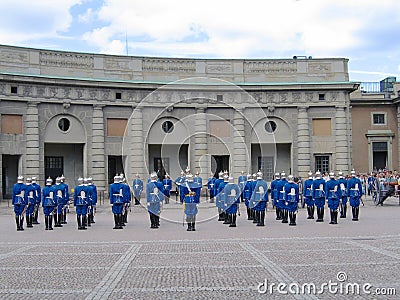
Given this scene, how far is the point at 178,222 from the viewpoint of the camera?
22.3 metres

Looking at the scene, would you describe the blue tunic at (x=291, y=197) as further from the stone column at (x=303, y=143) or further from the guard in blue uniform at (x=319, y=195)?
the stone column at (x=303, y=143)

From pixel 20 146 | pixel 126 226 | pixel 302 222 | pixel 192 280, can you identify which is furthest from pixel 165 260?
pixel 20 146

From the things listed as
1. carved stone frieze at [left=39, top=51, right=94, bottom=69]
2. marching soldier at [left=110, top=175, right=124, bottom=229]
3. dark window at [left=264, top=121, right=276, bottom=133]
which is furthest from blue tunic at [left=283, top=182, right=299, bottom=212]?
carved stone frieze at [left=39, top=51, right=94, bottom=69]

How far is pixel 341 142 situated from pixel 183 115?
10.0 metres

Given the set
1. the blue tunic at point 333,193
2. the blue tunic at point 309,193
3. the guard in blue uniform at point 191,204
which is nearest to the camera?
the guard in blue uniform at point 191,204

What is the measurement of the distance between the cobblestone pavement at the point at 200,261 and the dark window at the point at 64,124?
14.5 meters

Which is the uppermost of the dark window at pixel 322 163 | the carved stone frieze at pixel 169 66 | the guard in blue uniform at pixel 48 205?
the carved stone frieze at pixel 169 66

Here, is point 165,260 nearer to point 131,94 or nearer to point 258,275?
point 258,275

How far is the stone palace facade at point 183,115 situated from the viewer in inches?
1377

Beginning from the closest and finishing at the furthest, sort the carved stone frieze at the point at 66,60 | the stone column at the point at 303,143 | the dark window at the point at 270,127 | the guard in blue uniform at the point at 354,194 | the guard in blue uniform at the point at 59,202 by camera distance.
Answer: the guard in blue uniform at the point at 59,202 < the guard in blue uniform at the point at 354,194 < the carved stone frieze at the point at 66,60 < the stone column at the point at 303,143 < the dark window at the point at 270,127

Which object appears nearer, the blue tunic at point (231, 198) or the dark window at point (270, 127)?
the blue tunic at point (231, 198)

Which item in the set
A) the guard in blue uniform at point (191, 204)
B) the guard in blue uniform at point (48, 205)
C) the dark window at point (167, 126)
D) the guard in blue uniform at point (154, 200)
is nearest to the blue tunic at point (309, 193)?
the guard in blue uniform at point (191, 204)

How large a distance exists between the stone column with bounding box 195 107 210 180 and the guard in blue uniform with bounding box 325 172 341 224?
51.5 feet

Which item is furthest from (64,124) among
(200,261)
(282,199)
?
(200,261)
